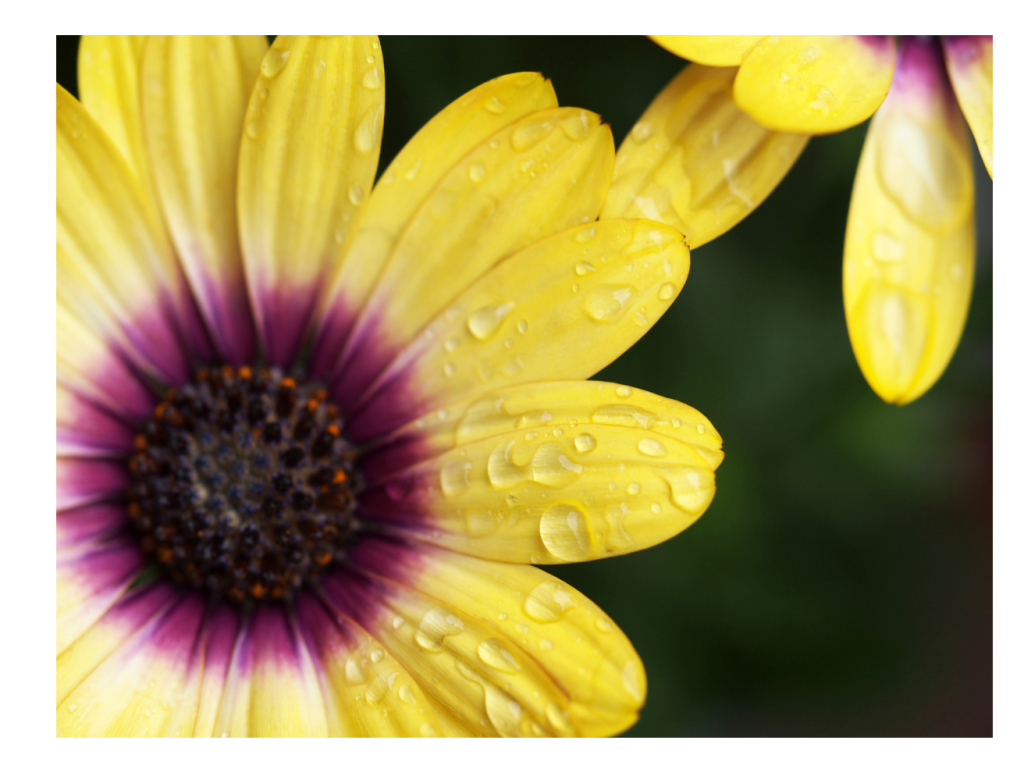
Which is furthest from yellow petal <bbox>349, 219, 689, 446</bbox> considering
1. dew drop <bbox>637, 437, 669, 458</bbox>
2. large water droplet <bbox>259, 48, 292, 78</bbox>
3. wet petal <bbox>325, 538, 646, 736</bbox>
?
large water droplet <bbox>259, 48, 292, 78</bbox>

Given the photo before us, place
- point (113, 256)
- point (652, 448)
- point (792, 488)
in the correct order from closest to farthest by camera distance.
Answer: point (652, 448)
point (113, 256)
point (792, 488)

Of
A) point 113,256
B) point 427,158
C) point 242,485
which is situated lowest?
point 242,485

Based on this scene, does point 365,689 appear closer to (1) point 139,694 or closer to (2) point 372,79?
(1) point 139,694

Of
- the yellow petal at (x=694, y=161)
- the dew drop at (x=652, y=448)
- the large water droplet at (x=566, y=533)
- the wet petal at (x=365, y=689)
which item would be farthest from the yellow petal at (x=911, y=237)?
the wet petal at (x=365, y=689)

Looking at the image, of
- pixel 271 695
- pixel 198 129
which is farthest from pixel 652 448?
pixel 198 129

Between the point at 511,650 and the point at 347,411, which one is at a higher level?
the point at 347,411

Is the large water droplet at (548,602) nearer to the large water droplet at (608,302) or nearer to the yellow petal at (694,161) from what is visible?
the large water droplet at (608,302)

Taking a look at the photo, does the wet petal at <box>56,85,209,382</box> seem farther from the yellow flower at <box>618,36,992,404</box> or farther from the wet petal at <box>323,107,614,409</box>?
the yellow flower at <box>618,36,992,404</box>
